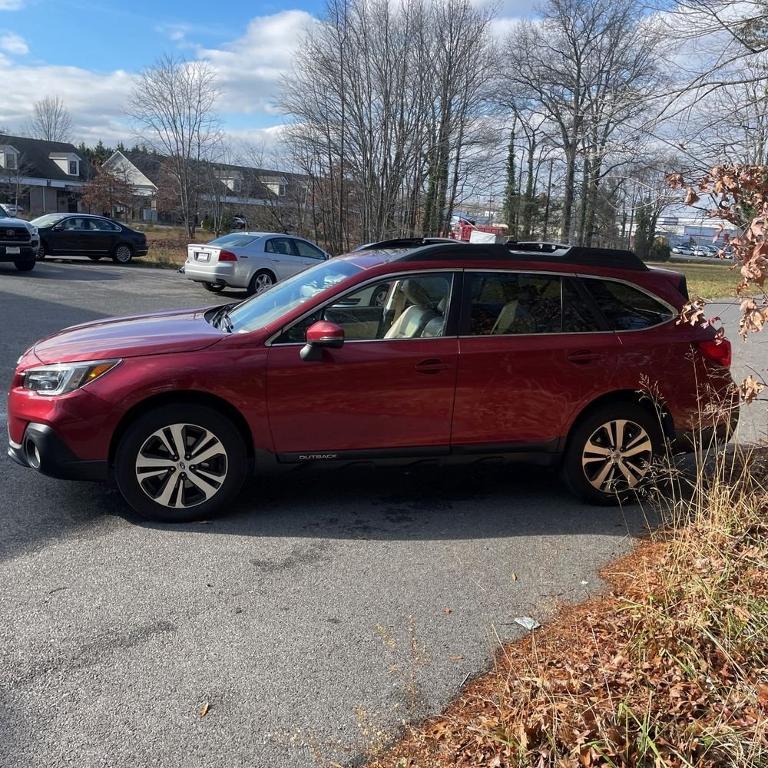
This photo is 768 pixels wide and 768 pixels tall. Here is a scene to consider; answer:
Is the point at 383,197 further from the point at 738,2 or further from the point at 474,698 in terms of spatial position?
the point at 474,698

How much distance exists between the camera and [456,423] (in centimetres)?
473

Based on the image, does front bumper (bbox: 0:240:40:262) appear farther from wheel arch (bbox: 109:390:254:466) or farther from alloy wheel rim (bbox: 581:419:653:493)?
alloy wheel rim (bbox: 581:419:653:493)

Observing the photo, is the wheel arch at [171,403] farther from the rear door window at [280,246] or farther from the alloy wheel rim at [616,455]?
the rear door window at [280,246]

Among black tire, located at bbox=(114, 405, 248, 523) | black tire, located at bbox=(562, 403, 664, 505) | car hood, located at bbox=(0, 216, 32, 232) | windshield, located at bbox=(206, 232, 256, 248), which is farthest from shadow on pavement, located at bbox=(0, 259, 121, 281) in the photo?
black tire, located at bbox=(562, 403, 664, 505)

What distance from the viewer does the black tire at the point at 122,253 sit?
79.6ft

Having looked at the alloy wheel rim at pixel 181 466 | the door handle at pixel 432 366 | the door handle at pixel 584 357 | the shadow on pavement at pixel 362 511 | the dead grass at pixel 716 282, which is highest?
the dead grass at pixel 716 282

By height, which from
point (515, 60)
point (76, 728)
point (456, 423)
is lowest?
point (76, 728)

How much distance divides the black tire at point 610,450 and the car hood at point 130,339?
8.05ft

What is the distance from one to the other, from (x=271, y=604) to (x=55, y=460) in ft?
5.39

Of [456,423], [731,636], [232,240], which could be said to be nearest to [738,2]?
[456,423]

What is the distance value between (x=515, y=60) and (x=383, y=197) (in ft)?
21.6

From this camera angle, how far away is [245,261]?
55.0ft

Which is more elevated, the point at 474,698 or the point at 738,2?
the point at 738,2

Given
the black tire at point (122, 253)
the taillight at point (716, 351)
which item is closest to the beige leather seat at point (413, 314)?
the taillight at point (716, 351)
